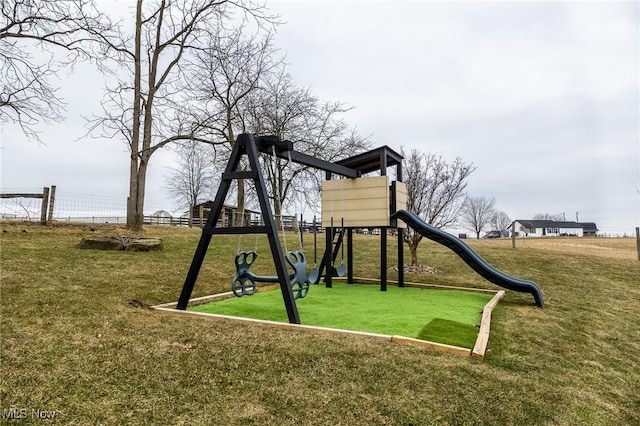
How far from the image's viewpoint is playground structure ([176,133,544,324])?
4883mm

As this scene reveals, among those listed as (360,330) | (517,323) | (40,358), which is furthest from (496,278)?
(40,358)

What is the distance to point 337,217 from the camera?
8586 mm

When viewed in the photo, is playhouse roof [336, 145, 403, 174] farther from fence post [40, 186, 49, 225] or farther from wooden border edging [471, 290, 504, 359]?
fence post [40, 186, 49, 225]

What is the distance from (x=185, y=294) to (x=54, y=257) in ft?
14.6

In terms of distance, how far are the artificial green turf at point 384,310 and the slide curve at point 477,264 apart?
1.61 feet

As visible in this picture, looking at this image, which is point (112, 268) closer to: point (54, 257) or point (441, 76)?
point (54, 257)

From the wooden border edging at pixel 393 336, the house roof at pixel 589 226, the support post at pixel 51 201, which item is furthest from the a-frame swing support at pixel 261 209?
the house roof at pixel 589 226

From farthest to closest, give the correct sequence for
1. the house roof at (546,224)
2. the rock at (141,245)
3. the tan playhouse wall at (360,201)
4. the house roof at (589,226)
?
1. the house roof at (589,226)
2. the house roof at (546,224)
3. the rock at (141,245)
4. the tan playhouse wall at (360,201)

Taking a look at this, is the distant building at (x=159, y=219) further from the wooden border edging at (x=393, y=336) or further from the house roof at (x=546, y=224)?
the house roof at (x=546, y=224)

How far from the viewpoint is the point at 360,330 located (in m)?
4.22

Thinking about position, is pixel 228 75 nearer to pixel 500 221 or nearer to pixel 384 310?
pixel 384 310

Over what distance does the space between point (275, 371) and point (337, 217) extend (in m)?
5.70

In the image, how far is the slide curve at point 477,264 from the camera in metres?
6.52

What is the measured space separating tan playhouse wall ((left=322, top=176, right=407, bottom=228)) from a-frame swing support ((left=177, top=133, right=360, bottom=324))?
2872mm
